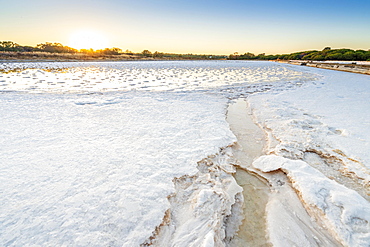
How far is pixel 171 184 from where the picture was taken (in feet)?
5.82

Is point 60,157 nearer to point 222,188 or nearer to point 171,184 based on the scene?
point 171,184

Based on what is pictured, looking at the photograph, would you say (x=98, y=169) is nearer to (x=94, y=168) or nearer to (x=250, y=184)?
(x=94, y=168)

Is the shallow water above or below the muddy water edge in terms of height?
above

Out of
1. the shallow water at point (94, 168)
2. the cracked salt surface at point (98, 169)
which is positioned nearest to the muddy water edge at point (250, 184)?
the cracked salt surface at point (98, 169)

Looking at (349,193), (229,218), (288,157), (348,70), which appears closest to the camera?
(229,218)

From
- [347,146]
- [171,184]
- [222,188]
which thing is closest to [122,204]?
[171,184]

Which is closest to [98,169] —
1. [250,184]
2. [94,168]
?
[94,168]

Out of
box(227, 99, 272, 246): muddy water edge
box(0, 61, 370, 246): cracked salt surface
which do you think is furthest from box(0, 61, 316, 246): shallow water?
box(227, 99, 272, 246): muddy water edge

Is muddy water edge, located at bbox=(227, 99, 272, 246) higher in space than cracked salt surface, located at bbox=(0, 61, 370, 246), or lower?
lower

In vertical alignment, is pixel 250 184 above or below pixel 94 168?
below

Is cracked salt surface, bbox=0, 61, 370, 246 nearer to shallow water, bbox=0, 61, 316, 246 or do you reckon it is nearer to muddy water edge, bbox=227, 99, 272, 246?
shallow water, bbox=0, 61, 316, 246

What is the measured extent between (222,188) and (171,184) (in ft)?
1.65

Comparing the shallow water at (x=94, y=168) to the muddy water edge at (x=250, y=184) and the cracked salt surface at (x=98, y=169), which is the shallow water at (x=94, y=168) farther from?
the muddy water edge at (x=250, y=184)

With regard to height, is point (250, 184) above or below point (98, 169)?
below
